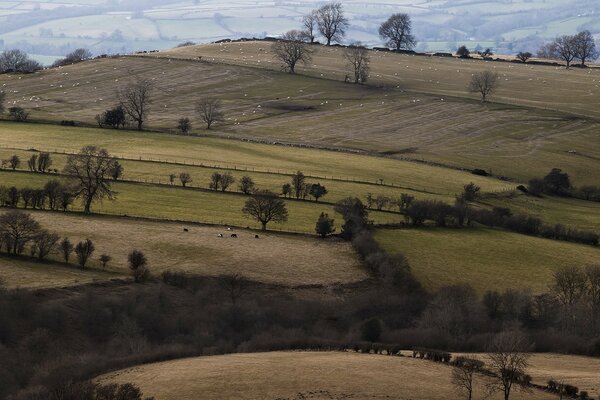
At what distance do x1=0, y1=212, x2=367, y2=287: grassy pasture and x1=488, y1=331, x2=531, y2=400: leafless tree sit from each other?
1689 cm

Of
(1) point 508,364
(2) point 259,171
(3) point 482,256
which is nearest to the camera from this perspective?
(1) point 508,364

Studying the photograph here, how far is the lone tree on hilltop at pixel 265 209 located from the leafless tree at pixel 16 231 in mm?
17929

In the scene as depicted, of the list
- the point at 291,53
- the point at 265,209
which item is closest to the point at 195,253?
the point at 265,209

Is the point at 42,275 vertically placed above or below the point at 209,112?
below

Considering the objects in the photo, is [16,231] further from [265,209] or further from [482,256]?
[482,256]

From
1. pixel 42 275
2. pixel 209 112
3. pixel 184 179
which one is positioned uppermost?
pixel 209 112

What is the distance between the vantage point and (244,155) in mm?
107812

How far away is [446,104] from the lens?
145125 millimetres

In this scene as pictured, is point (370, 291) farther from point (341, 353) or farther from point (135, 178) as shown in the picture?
point (135, 178)

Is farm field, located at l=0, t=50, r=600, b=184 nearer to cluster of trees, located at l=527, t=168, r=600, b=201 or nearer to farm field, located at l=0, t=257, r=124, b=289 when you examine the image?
cluster of trees, located at l=527, t=168, r=600, b=201

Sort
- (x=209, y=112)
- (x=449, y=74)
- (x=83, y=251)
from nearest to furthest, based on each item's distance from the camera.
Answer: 1. (x=83, y=251)
2. (x=209, y=112)
3. (x=449, y=74)

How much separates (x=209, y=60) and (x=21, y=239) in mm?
108945

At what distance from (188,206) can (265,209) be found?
787 centimetres

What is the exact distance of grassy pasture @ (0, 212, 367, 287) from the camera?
62.9 m
